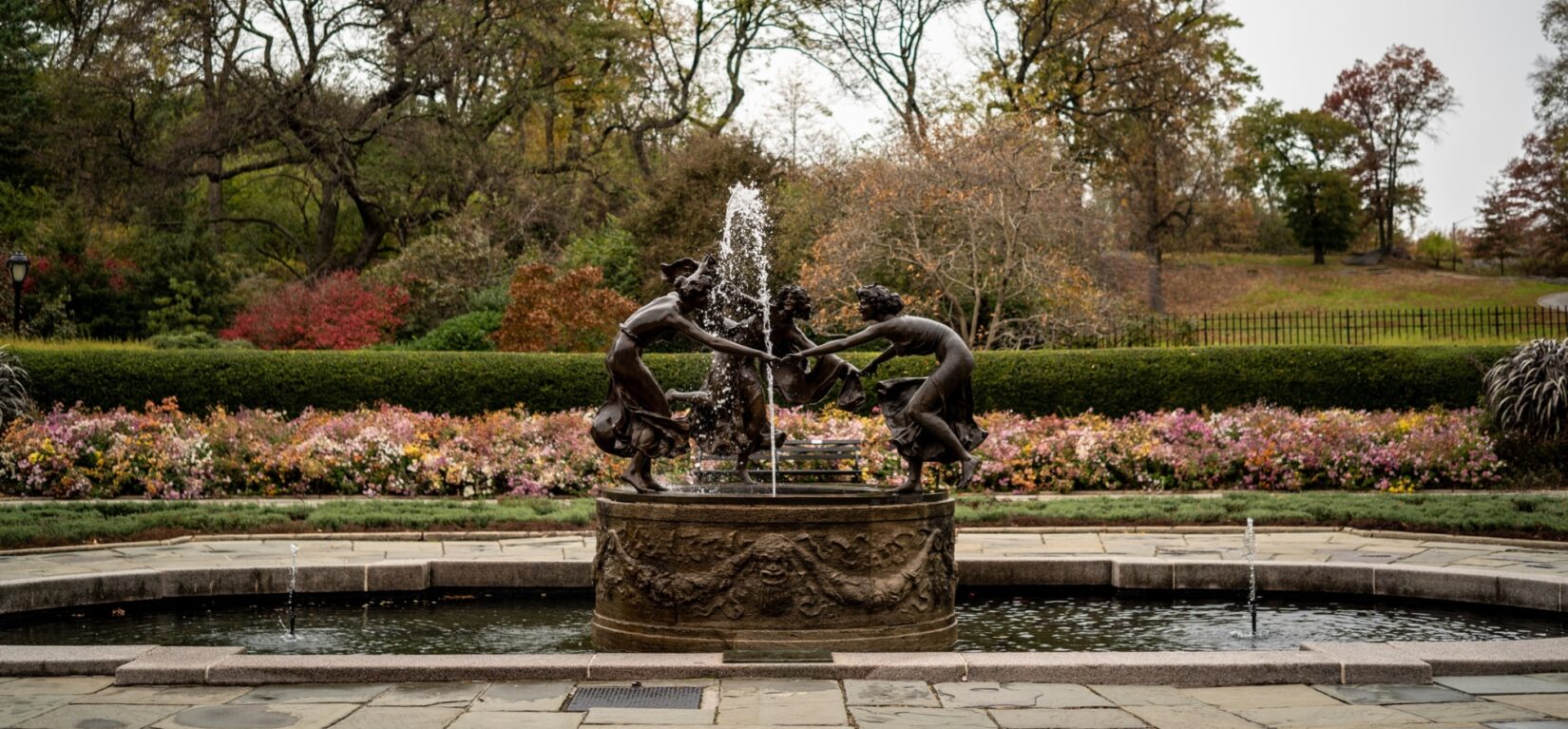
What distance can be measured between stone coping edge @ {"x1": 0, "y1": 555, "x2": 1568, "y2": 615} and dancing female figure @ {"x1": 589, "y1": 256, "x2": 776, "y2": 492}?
51.7 inches

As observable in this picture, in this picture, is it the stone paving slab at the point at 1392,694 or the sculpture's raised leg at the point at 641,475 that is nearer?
the stone paving slab at the point at 1392,694

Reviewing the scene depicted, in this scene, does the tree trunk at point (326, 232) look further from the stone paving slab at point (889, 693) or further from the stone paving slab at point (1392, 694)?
the stone paving slab at point (1392, 694)

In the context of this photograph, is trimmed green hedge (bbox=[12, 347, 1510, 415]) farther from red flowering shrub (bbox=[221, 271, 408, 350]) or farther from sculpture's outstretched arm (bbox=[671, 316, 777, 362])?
sculpture's outstretched arm (bbox=[671, 316, 777, 362])

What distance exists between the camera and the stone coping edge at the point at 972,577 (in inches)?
331

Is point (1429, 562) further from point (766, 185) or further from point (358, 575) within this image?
point (766, 185)

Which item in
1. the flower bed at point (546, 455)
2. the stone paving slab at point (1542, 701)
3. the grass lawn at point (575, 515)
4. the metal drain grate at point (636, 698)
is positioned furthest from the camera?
the flower bed at point (546, 455)

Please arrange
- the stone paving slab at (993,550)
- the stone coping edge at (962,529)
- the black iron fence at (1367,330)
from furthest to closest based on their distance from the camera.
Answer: the black iron fence at (1367,330), the stone coping edge at (962,529), the stone paving slab at (993,550)

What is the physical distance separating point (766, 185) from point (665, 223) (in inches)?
85.9

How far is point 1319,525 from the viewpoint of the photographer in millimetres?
11469

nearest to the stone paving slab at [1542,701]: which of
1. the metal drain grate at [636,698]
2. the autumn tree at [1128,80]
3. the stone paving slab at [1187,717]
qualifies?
the stone paving slab at [1187,717]

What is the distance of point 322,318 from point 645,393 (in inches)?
685

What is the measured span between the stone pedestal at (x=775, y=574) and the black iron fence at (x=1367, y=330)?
17.1 meters

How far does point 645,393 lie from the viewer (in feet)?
24.7

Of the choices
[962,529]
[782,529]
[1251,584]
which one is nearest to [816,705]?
[782,529]
